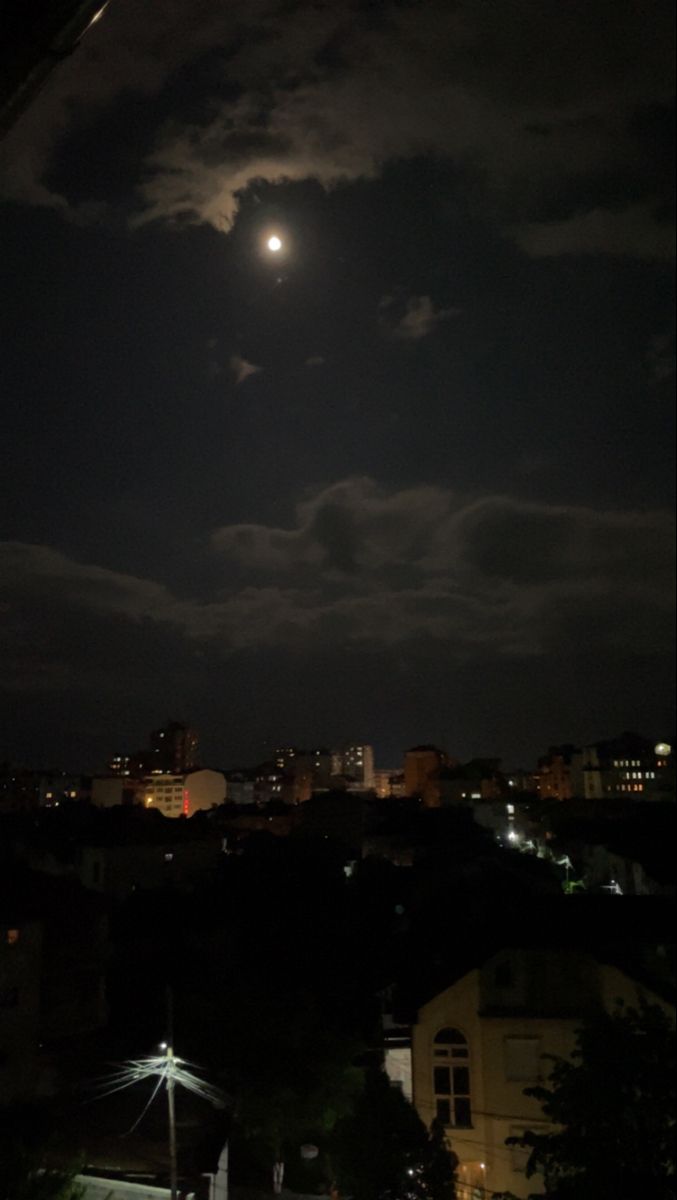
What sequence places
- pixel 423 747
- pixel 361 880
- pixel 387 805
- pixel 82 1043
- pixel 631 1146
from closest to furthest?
pixel 631 1146, pixel 82 1043, pixel 361 880, pixel 387 805, pixel 423 747

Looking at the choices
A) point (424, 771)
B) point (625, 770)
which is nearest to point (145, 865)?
point (424, 771)

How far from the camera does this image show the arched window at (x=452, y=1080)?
2.72 meters

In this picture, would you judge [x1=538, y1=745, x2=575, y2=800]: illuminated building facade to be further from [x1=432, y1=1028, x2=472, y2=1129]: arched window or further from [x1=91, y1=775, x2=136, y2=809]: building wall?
[x1=91, y1=775, x2=136, y2=809]: building wall

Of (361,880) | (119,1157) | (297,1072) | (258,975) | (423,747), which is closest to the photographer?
(119,1157)

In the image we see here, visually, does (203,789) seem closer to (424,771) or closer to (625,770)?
(424,771)

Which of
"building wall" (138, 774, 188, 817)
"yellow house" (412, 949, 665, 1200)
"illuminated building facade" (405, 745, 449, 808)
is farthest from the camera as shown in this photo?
"building wall" (138, 774, 188, 817)

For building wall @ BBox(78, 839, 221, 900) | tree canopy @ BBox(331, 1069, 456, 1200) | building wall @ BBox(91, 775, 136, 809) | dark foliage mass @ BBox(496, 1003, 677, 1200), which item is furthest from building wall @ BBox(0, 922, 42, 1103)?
building wall @ BBox(91, 775, 136, 809)

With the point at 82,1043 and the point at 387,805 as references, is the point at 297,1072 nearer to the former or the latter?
the point at 82,1043

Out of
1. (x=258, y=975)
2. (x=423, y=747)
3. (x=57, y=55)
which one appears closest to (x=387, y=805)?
(x=423, y=747)

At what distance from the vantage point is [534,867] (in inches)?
176

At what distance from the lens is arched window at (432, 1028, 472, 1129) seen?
2721 mm

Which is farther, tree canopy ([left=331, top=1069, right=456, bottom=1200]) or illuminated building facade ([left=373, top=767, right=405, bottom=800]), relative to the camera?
illuminated building facade ([left=373, top=767, right=405, bottom=800])

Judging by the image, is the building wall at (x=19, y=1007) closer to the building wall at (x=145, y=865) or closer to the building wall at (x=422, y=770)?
the building wall at (x=145, y=865)

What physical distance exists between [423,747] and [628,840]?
18.7m
